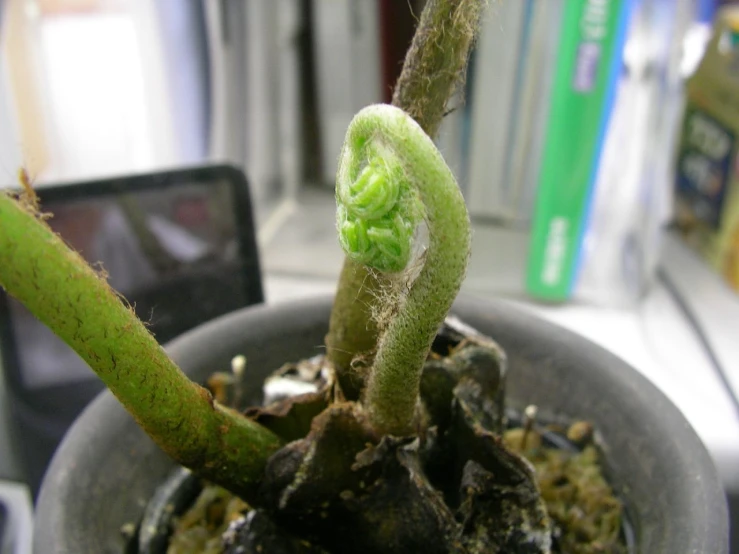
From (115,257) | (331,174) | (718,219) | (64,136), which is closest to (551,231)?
(718,219)

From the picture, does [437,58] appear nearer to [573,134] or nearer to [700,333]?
[573,134]

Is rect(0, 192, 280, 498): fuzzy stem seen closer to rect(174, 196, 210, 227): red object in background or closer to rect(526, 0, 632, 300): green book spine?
rect(174, 196, 210, 227): red object in background

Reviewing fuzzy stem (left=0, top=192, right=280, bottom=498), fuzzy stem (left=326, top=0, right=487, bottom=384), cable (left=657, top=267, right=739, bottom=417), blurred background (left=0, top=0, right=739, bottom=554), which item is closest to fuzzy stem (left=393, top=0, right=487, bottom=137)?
fuzzy stem (left=326, top=0, right=487, bottom=384)

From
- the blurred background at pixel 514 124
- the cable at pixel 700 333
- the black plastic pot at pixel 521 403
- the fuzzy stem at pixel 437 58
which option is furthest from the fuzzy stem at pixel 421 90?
the cable at pixel 700 333

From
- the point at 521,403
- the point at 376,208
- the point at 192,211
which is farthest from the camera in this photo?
the point at 192,211

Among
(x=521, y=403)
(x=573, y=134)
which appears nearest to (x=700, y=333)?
(x=573, y=134)

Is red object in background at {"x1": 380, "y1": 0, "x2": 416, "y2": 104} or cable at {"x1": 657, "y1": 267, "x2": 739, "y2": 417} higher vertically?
red object in background at {"x1": 380, "y1": 0, "x2": 416, "y2": 104}

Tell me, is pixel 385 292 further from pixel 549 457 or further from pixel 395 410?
pixel 549 457
